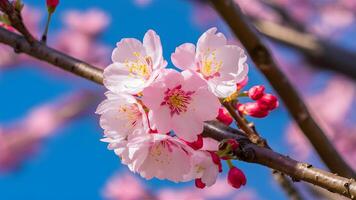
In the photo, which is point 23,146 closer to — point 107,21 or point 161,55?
point 107,21

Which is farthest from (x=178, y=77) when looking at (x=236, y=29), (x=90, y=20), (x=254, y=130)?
(x=90, y=20)

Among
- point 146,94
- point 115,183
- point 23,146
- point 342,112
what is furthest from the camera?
point 23,146

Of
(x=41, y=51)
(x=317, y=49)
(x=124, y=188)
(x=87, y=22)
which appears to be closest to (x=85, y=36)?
(x=87, y=22)

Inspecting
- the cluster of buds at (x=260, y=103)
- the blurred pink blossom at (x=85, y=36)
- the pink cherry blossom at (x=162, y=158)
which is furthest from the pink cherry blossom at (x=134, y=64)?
the blurred pink blossom at (x=85, y=36)

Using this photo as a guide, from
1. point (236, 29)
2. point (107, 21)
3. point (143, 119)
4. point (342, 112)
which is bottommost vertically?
point (143, 119)

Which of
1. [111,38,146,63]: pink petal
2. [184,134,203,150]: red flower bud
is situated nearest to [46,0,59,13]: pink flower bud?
[111,38,146,63]: pink petal

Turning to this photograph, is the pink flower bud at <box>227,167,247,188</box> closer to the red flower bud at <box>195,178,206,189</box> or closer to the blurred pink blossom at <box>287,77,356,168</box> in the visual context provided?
the red flower bud at <box>195,178,206,189</box>

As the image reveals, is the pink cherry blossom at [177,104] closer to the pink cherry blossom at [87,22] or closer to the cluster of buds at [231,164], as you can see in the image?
the cluster of buds at [231,164]
